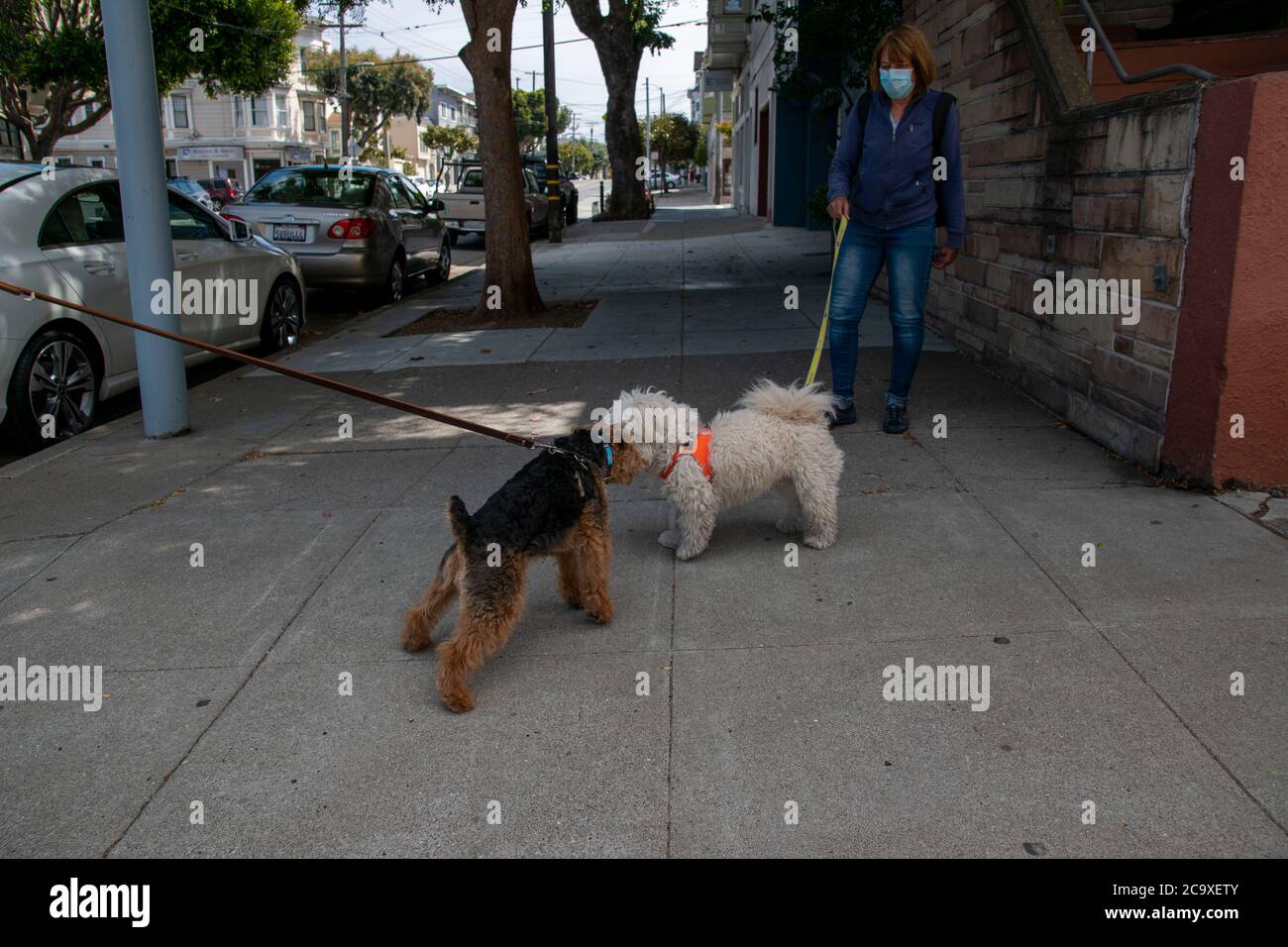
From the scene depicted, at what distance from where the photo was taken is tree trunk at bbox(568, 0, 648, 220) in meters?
32.4

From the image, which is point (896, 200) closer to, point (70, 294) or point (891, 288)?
point (891, 288)

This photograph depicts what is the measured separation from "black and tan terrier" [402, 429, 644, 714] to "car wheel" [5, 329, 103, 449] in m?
4.18

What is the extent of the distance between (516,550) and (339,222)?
10296 mm

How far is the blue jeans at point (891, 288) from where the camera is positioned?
5.93 metres

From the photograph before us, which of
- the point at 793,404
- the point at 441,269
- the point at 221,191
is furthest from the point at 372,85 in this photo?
the point at 793,404

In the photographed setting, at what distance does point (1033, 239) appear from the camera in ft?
22.5

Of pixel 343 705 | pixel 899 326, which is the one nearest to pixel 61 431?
pixel 343 705

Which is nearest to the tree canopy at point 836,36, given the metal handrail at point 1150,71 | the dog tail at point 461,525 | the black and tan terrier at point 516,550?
the metal handrail at point 1150,71

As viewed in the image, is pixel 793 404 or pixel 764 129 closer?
pixel 793 404

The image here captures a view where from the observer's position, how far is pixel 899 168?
5.72 m

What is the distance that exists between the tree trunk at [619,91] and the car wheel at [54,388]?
1066 inches

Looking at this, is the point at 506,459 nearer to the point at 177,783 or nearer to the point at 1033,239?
the point at 177,783

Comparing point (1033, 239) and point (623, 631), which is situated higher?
point (1033, 239)

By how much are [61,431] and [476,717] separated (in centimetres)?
506
